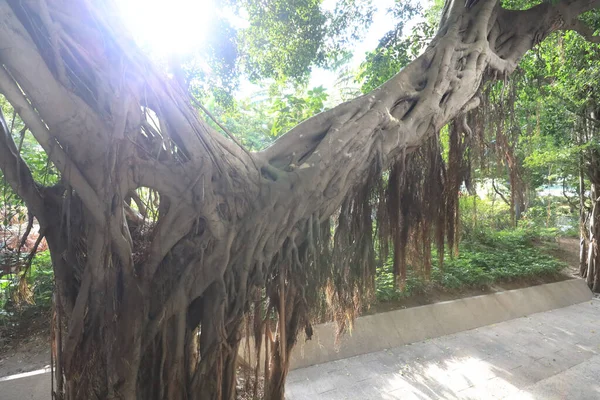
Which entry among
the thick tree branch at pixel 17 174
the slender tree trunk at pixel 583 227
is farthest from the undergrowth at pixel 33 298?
the slender tree trunk at pixel 583 227

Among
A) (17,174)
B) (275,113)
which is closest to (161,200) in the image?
(17,174)

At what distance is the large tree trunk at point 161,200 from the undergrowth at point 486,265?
1.89 meters

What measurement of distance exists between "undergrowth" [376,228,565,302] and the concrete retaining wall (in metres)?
0.30

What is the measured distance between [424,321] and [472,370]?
860mm

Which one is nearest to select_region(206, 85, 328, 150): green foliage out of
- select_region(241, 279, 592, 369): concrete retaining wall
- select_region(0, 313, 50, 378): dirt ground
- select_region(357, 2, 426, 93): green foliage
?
select_region(357, 2, 426, 93): green foliage

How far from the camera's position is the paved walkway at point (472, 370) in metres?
2.96

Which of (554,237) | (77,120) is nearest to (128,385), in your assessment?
(77,120)

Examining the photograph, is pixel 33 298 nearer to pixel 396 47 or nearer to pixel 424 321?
pixel 424 321

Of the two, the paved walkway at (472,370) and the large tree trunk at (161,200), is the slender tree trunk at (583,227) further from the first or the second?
the large tree trunk at (161,200)

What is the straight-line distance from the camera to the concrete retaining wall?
3428 mm

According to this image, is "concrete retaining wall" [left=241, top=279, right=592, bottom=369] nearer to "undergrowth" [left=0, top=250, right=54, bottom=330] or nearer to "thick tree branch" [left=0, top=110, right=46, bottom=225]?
"thick tree branch" [left=0, top=110, right=46, bottom=225]

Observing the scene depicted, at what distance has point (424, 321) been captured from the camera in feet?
13.7

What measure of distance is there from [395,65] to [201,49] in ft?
7.03

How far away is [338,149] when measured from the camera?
2100 millimetres
